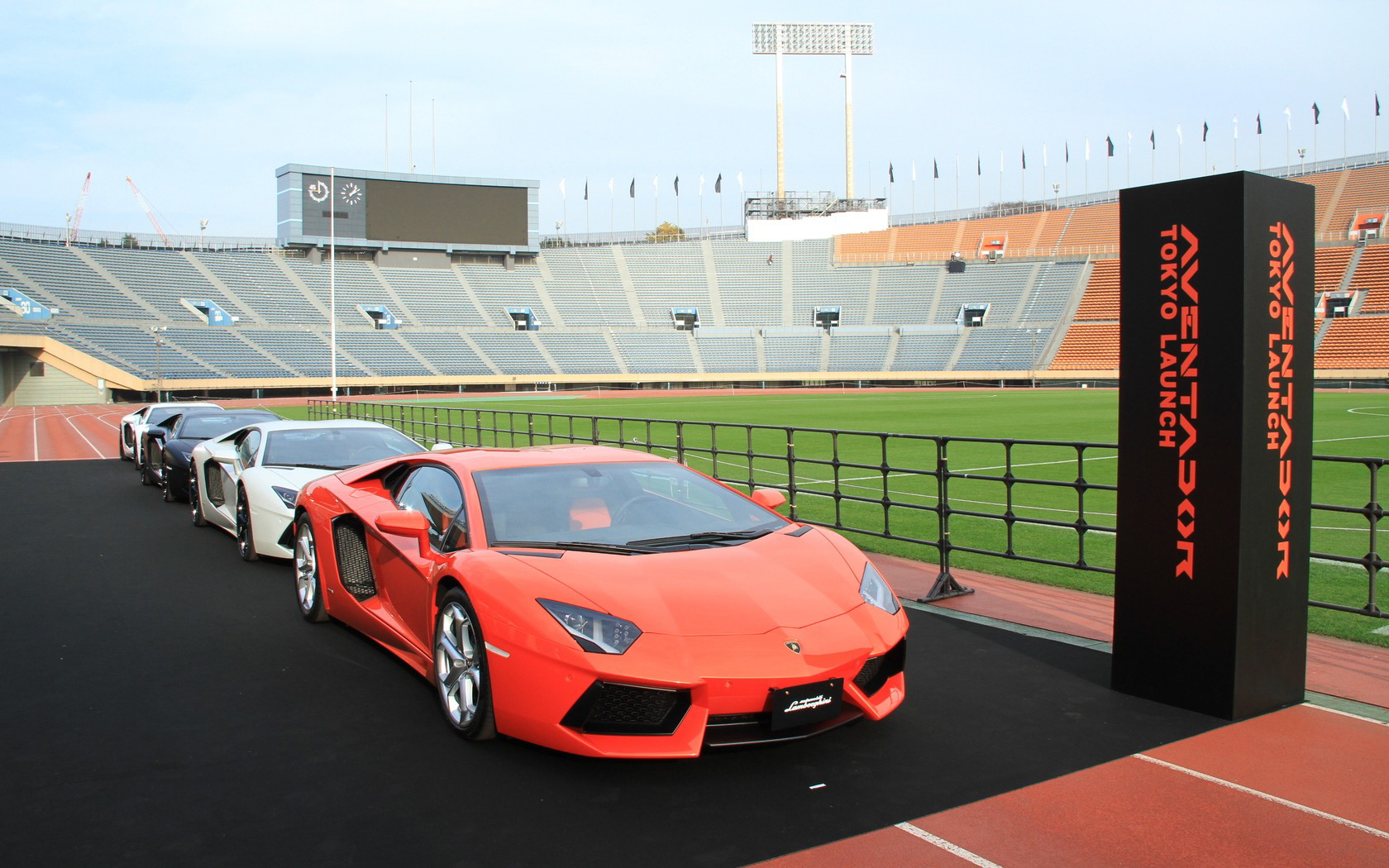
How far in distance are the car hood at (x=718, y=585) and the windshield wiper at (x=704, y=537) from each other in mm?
121

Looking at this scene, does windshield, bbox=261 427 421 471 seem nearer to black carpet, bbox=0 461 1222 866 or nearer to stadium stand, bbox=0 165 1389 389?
black carpet, bbox=0 461 1222 866

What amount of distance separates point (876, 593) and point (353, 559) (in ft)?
11.1

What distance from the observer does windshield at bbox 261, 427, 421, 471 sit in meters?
9.52

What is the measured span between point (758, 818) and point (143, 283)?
67.5m

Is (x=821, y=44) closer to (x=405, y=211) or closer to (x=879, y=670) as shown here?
(x=405, y=211)

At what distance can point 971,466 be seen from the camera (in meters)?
17.8

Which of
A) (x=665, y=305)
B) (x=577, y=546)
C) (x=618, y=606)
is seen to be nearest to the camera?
(x=618, y=606)

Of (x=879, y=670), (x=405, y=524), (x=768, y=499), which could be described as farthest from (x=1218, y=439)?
(x=405, y=524)

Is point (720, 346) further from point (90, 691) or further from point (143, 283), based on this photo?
point (90, 691)

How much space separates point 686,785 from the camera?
13.5 ft

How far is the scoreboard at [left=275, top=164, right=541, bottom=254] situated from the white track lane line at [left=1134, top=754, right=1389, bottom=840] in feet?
217

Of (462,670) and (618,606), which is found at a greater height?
(618,606)

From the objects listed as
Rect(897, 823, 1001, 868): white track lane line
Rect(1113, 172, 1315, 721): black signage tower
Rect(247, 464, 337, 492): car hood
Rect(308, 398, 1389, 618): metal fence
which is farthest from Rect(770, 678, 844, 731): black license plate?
Rect(247, 464, 337, 492): car hood

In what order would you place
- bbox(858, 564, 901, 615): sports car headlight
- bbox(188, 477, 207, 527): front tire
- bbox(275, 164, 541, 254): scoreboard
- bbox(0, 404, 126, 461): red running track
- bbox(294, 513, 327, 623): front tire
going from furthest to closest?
bbox(275, 164, 541, 254): scoreboard
bbox(0, 404, 126, 461): red running track
bbox(188, 477, 207, 527): front tire
bbox(294, 513, 327, 623): front tire
bbox(858, 564, 901, 615): sports car headlight
